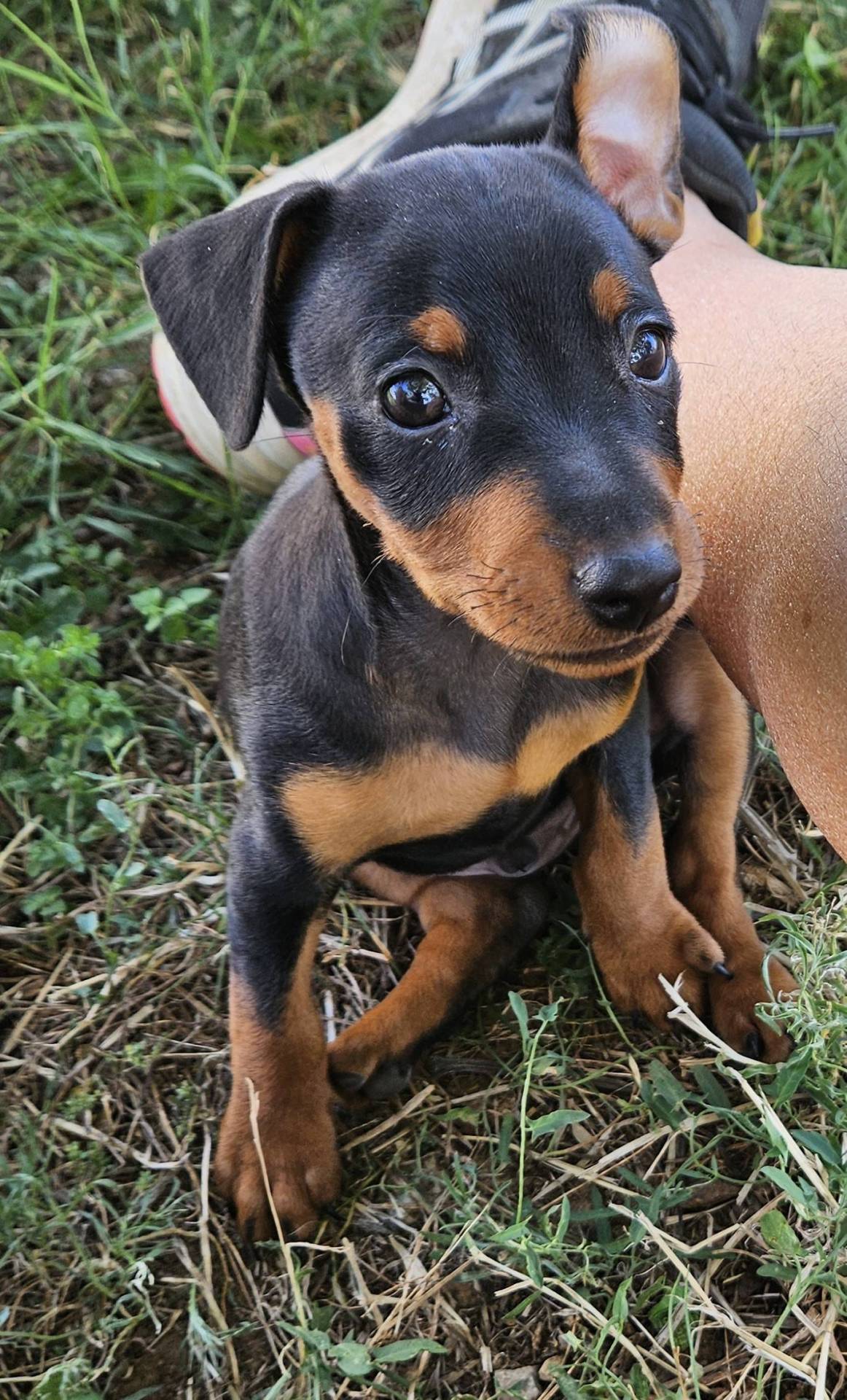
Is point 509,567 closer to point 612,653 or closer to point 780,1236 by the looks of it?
point 612,653

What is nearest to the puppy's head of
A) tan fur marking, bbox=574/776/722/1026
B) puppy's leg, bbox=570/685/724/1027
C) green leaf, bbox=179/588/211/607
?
puppy's leg, bbox=570/685/724/1027

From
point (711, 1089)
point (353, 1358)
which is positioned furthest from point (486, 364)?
point (353, 1358)

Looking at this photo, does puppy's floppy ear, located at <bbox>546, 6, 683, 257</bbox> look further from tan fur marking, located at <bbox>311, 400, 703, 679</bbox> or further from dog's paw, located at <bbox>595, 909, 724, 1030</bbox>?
dog's paw, located at <bbox>595, 909, 724, 1030</bbox>

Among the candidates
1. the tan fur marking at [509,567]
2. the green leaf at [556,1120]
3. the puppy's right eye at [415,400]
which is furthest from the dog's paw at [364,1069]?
the puppy's right eye at [415,400]

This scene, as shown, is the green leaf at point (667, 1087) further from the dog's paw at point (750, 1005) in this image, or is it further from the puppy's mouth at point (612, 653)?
the puppy's mouth at point (612, 653)

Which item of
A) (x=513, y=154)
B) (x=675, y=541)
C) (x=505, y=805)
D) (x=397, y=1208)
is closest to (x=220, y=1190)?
(x=397, y=1208)

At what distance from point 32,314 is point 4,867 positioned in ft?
7.71

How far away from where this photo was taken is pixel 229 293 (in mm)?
2781

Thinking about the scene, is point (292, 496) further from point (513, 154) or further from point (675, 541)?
point (675, 541)

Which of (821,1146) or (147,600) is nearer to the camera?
(821,1146)

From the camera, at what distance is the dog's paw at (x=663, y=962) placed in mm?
3545

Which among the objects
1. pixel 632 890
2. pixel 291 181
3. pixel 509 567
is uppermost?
pixel 509 567

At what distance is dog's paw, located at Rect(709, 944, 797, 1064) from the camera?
343cm

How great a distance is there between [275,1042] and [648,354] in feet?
5.82
